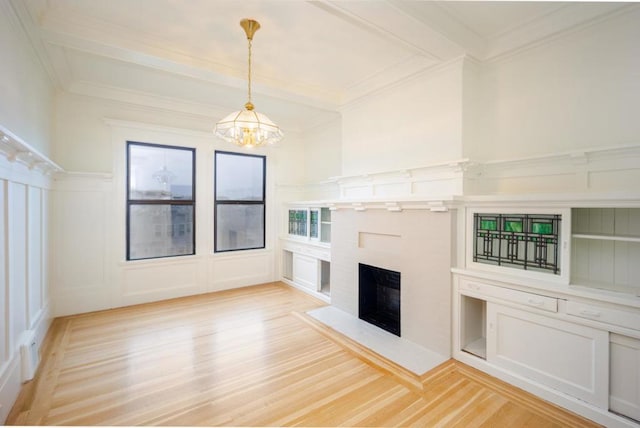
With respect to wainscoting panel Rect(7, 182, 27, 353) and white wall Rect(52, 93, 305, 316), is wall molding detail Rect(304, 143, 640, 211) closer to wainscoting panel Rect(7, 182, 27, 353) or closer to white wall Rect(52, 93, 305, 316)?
white wall Rect(52, 93, 305, 316)

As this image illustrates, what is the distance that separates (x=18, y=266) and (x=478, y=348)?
4286 millimetres

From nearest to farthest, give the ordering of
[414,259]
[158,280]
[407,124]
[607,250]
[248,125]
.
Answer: [607,250], [248,125], [414,259], [407,124], [158,280]

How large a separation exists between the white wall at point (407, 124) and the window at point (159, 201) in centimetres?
277

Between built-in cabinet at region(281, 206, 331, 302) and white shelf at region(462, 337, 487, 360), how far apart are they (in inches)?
85.9

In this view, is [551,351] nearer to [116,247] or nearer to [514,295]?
[514,295]

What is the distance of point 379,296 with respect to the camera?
12.7 feet

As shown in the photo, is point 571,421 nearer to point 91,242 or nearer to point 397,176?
point 397,176

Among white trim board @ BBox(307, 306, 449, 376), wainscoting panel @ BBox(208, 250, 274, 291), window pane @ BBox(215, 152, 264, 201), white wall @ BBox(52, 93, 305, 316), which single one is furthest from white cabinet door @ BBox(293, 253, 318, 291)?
window pane @ BBox(215, 152, 264, 201)

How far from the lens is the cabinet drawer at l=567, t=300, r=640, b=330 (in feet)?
6.36

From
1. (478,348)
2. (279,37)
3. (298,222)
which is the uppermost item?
(279,37)

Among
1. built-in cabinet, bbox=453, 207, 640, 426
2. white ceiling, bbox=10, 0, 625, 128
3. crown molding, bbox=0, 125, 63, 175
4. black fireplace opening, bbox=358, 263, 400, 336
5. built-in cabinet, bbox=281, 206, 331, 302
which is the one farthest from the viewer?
built-in cabinet, bbox=281, 206, 331, 302

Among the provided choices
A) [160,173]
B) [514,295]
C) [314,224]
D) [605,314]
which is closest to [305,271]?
[314,224]

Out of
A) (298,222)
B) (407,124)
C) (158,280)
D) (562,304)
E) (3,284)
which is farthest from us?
(298,222)

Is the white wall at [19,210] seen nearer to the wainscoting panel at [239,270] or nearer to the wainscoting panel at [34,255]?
the wainscoting panel at [34,255]
